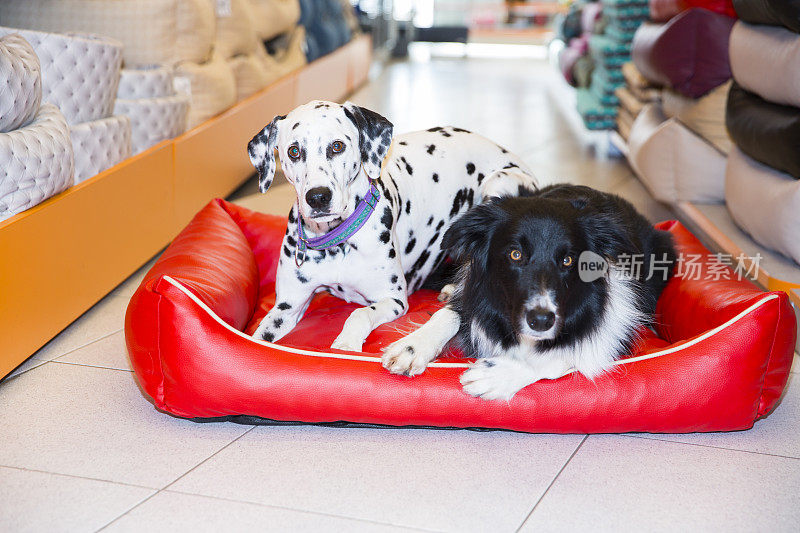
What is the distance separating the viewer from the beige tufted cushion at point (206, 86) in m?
4.70

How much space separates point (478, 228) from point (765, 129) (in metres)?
1.71

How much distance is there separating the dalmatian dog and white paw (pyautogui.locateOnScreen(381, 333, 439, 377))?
0.26 metres

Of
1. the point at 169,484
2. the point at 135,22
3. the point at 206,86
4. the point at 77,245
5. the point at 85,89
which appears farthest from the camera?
the point at 206,86

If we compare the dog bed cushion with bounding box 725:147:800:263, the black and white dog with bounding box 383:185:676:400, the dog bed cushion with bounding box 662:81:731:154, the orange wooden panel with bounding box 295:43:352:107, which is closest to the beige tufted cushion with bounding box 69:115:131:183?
the black and white dog with bounding box 383:185:676:400

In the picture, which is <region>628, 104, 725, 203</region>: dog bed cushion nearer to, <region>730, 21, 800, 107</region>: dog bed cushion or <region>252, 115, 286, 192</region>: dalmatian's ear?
<region>730, 21, 800, 107</region>: dog bed cushion

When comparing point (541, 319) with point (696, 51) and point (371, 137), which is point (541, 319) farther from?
point (696, 51)

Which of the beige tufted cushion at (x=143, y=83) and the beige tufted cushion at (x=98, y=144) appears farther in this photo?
the beige tufted cushion at (x=143, y=83)

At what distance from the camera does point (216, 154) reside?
4930mm

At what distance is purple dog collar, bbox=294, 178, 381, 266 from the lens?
110 inches

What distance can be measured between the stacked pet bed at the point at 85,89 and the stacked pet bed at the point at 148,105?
29cm

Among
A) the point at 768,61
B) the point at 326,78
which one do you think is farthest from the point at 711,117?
the point at 326,78

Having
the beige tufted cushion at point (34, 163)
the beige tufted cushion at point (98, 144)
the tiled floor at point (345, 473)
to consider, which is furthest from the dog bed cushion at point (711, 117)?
the beige tufted cushion at point (34, 163)

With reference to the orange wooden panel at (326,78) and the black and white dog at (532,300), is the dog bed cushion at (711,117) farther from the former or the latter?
the orange wooden panel at (326,78)

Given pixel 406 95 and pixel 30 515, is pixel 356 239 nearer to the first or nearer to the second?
pixel 30 515
